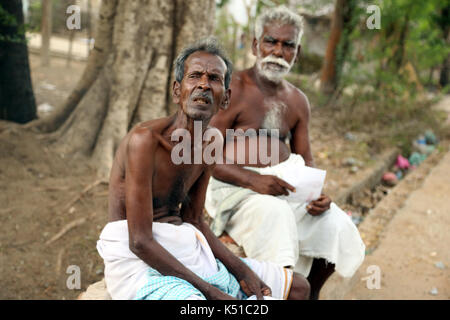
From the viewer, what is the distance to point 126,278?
213 centimetres

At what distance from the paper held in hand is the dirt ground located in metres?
1.74

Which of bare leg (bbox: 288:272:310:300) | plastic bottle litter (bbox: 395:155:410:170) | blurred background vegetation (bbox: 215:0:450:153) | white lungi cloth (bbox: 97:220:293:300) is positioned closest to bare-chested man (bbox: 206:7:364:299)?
bare leg (bbox: 288:272:310:300)

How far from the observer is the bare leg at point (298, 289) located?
8.40 feet

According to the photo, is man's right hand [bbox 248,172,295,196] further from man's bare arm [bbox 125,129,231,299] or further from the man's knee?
man's bare arm [bbox 125,129,231,299]

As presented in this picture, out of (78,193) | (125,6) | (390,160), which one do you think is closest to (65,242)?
(78,193)

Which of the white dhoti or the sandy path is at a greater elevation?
the white dhoti

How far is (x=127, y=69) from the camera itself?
4.56 m

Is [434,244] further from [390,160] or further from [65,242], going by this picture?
[65,242]

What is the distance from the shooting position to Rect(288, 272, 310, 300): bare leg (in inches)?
101

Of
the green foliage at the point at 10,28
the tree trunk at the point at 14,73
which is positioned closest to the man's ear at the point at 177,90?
the green foliage at the point at 10,28

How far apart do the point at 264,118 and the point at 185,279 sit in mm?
1531

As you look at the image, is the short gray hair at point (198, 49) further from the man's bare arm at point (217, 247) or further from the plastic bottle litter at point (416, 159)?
the plastic bottle litter at point (416, 159)

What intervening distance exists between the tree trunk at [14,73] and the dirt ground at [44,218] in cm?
36

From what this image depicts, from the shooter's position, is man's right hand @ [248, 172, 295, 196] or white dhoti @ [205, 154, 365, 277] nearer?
white dhoti @ [205, 154, 365, 277]
